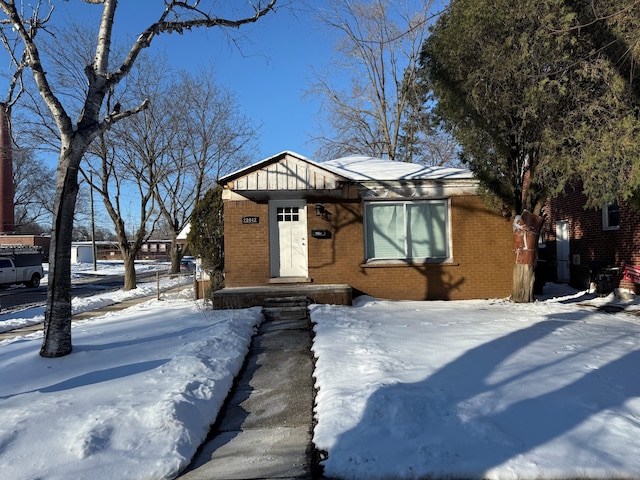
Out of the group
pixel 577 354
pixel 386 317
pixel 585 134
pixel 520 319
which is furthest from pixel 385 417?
pixel 585 134

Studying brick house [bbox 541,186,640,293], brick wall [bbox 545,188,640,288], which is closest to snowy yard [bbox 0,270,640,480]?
brick house [bbox 541,186,640,293]

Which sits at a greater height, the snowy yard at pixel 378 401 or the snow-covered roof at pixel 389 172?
the snow-covered roof at pixel 389 172

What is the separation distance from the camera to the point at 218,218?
11695 millimetres

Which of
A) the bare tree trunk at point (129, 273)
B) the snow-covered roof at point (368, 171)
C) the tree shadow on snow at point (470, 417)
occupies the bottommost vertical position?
the tree shadow on snow at point (470, 417)

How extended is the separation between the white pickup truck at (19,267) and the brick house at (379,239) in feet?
61.4

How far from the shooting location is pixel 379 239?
11133mm

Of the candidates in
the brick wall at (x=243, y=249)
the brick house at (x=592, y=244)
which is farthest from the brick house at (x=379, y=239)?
the brick house at (x=592, y=244)

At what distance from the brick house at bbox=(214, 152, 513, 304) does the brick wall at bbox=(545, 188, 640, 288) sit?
2976 mm

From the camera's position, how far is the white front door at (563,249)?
14.6 meters

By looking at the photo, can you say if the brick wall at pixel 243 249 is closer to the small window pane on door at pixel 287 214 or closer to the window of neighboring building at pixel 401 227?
the small window pane on door at pixel 287 214

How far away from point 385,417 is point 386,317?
4722 mm

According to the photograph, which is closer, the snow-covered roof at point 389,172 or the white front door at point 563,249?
the snow-covered roof at point 389,172

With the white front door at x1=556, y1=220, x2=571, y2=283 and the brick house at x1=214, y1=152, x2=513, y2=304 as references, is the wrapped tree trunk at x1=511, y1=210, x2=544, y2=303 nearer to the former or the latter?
the brick house at x1=214, y1=152, x2=513, y2=304

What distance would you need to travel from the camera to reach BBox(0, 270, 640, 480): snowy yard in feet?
10.8
